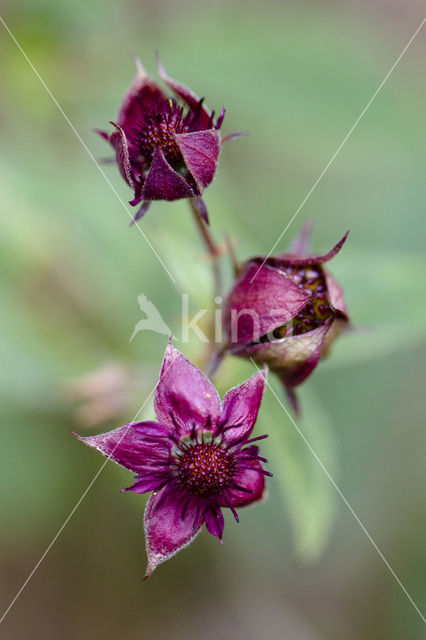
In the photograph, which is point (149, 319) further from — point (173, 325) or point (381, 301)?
point (381, 301)

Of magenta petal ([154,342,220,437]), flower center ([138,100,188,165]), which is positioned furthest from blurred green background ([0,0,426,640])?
magenta petal ([154,342,220,437])

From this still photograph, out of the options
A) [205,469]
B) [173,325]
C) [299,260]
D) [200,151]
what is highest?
[200,151]

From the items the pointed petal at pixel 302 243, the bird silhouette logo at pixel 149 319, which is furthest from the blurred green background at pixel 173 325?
the pointed petal at pixel 302 243

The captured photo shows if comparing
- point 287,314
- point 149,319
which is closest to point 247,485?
point 287,314

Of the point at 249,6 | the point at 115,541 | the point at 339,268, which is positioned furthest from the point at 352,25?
the point at 115,541

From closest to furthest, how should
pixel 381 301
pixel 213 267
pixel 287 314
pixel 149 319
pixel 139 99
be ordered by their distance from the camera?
pixel 287 314
pixel 139 99
pixel 213 267
pixel 381 301
pixel 149 319

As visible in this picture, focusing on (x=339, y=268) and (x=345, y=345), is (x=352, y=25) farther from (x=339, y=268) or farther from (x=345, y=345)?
(x=345, y=345)
